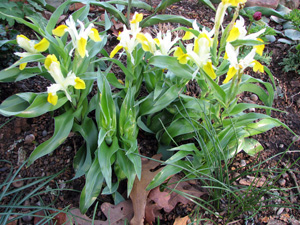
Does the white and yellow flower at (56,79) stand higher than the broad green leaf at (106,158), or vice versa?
the white and yellow flower at (56,79)

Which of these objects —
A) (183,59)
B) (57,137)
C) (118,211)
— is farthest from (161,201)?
(183,59)

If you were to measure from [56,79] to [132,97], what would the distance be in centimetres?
44

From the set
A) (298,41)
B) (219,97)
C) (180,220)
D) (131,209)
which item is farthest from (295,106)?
(131,209)

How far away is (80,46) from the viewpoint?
137 centimetres

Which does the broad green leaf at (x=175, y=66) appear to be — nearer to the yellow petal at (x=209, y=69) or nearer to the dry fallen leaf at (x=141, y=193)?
the yellow petal at (x=209, y=69)

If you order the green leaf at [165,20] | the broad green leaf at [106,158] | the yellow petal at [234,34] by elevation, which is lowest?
the broad green leaf at [106,158]

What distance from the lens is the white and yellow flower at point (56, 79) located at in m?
1.28

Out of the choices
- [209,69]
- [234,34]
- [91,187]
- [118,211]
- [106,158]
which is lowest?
[118,211]

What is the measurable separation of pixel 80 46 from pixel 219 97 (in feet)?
2.51

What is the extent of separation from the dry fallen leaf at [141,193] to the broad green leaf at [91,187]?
20cm

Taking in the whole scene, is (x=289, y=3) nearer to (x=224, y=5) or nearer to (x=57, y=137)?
(x=224, y=5)

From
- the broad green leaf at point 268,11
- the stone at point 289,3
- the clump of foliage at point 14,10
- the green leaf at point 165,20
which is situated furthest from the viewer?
A: the stone at point 289,3

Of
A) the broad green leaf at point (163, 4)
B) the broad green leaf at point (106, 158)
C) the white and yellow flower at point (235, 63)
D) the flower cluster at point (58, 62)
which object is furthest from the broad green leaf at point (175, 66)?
the broad green leaf at point (163, 4)

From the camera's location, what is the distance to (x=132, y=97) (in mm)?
1590
